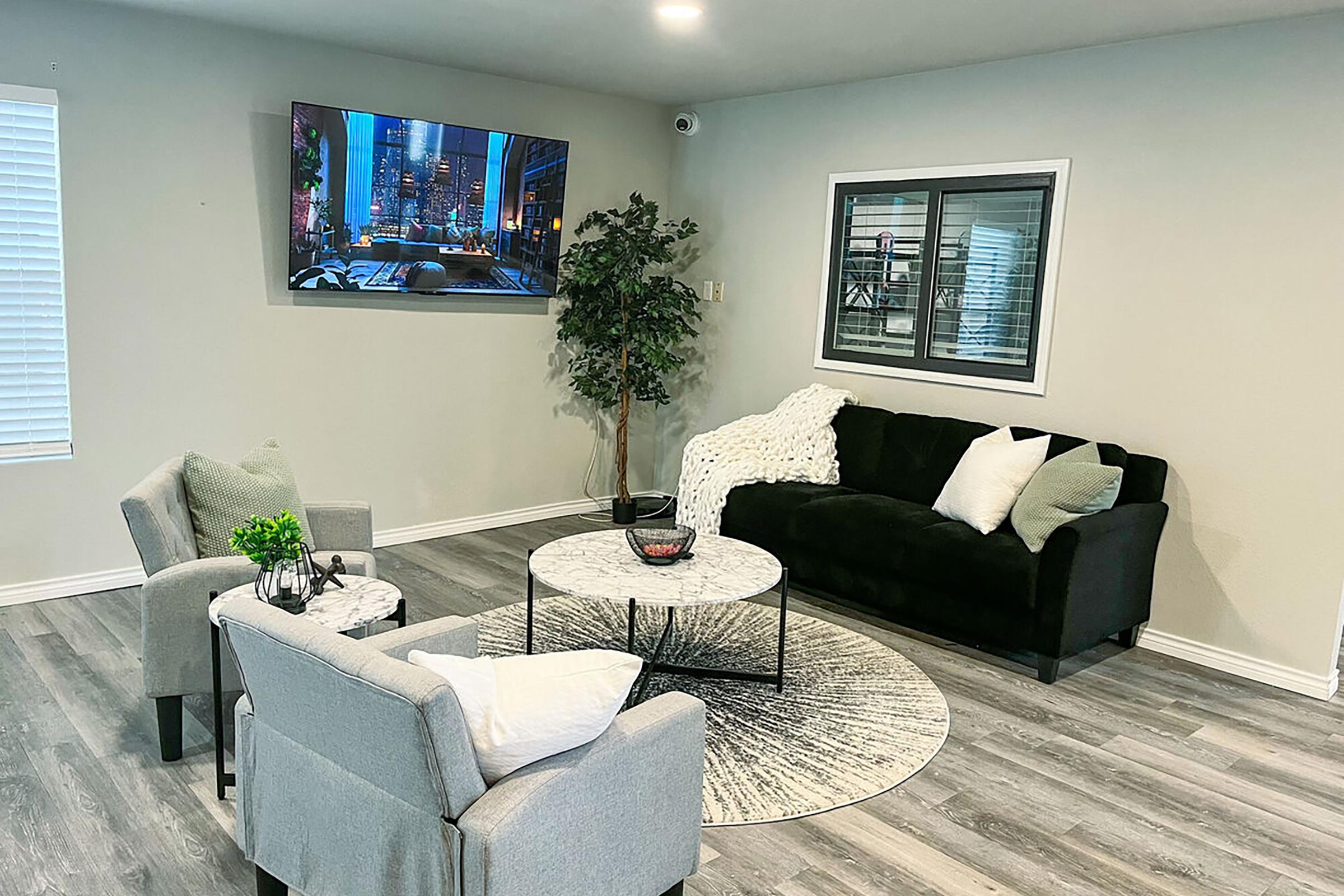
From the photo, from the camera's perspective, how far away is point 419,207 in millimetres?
5258

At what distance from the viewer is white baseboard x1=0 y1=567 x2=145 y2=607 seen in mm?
4461

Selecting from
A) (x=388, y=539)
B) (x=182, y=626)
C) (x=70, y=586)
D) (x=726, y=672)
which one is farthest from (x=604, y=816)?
(x=388, y=539)

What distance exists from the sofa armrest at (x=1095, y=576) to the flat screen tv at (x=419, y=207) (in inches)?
130

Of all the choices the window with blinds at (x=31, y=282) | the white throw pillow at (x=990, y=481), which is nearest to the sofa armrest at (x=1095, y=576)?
the white throw pillow at (x=990, y=481)

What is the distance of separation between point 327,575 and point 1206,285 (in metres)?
3.60

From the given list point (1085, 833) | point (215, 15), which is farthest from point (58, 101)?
point (1085, 833)

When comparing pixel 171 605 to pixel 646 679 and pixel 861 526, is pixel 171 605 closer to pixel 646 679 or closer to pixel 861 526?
pixel 646 679

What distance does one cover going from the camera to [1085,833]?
9.45 ft

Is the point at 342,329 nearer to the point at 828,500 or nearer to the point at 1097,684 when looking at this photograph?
the point at 828,500

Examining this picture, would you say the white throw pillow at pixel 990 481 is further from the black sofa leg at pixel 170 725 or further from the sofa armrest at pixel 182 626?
the black sofa leg at pixel 170 725

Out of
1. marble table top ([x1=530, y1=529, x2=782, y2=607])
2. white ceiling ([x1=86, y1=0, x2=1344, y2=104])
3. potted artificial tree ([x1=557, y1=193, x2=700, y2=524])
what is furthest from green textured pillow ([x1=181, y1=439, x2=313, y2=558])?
potted artificial tree ([x1=557, y1=193, x2=700, y2=524])

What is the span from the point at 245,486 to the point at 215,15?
8.03 ft

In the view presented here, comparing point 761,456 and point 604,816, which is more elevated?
point 761,456

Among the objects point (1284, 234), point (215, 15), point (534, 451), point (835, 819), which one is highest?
point (215, 15)
